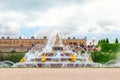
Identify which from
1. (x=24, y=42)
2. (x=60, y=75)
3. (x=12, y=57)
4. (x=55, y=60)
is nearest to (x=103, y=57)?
(x=12, y=57)

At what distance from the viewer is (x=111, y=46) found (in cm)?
5238

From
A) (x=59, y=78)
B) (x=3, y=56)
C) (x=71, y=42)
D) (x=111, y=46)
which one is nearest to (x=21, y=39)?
(x=71, y=42)

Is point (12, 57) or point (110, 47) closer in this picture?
point (12, 57)

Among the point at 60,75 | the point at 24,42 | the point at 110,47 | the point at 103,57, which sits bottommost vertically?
the point at 60,75

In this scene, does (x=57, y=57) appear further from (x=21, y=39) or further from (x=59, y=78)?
(x=21, y=39)

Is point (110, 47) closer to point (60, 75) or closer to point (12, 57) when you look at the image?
point (12, 57)

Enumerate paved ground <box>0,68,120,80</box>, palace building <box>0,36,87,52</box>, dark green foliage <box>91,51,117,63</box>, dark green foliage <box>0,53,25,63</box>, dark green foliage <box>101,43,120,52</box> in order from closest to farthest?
1. paved ground <box>0,68,120,80</box>
2. dark green foliage <box>91,51,117,63</box>
3. dark green foliage <box>0,53,25,63</box>
4. dark green foliage <box>101,43,120,52</box>
5. palace building <box>0,36,87,52</box>

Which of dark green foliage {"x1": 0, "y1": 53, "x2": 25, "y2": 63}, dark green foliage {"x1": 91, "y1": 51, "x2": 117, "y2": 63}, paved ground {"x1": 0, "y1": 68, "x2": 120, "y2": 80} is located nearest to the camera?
paved ground {"x1": 0, "y1": 68, "x2": 120, "y2": 80}

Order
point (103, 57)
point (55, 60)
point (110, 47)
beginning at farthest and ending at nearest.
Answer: point (110, 47)
point (103, 57)
point (55, 60)

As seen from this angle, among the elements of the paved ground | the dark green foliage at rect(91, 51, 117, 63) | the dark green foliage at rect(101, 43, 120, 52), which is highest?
the dark green foliage at rect(101, 43, 120, 52)

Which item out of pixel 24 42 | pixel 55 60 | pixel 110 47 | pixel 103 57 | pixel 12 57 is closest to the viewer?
pixel 55 60

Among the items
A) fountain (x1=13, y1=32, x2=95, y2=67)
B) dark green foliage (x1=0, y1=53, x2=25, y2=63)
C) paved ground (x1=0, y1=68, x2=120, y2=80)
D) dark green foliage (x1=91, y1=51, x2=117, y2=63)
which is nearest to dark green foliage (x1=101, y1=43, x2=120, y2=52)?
dark green foliage (x1=91, y1=51, x2=117, y2=63)

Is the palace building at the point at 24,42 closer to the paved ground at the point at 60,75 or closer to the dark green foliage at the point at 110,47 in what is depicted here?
the dark green foliage at the point at 110,47

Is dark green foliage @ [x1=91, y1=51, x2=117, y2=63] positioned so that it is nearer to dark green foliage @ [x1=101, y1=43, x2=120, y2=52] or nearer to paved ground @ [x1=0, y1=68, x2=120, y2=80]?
dark green foliage @ [x1=101, y1=43, x2=120, y2=52]
